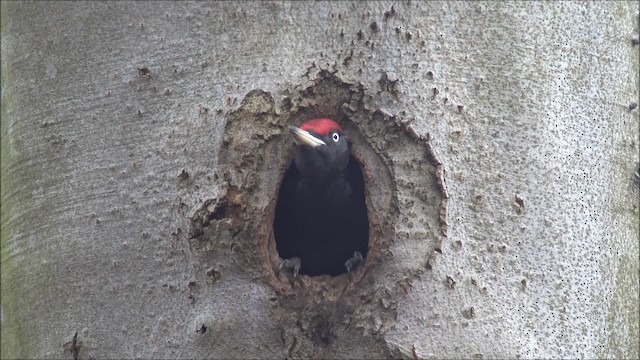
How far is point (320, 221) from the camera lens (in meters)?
4.01

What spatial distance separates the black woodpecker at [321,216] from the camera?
383 centimetres

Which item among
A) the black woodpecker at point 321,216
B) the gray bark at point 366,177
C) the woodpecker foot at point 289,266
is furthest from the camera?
the black woodpecker at point 321,216

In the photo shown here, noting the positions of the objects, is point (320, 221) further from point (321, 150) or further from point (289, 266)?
point (289, 266)

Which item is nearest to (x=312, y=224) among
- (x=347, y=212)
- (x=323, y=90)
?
(x=347, y=212)

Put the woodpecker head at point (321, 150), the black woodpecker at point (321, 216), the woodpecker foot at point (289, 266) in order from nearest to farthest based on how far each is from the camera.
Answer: the woodpecker foot at point (289, 266) < the woodpecker head at point (321, 150) < the black woodpecker at point (321, 216)

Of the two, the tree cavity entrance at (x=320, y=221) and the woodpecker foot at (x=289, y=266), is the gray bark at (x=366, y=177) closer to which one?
the woodpecker foot at (x=289, y=266)

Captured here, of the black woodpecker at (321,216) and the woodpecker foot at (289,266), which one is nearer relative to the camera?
the woodpecker foot at (289,266)

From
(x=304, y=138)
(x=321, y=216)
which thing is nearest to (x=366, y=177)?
(x=304, y=138)

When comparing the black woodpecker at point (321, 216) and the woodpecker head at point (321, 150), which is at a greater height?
the woodpecker head at point (321, 150)

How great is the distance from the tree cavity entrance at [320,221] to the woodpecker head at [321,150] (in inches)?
4.4

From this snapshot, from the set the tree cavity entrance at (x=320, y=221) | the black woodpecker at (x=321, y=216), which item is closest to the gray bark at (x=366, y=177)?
the black woodpecker at (x=321, y=216)

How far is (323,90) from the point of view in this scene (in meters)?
2.55

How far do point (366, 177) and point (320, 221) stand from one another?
4.73ft

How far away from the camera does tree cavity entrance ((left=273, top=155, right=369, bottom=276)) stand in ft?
12.8
